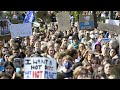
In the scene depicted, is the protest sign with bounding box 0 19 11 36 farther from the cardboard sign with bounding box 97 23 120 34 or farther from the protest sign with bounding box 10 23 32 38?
Result: the cardboard sign with bounding box 97 23 120 34

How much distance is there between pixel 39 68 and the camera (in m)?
5.93

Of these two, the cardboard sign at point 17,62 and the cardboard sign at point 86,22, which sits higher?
the cardboard sign at point 86,22

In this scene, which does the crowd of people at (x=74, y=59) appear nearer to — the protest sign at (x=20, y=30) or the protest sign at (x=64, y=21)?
the protest sign at (x=20, y=30)

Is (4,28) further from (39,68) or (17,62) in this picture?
(39,68)

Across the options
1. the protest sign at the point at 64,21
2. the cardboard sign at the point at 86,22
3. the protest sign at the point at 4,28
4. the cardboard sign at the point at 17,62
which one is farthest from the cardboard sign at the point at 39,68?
the cardboard sign at the point at 86,22

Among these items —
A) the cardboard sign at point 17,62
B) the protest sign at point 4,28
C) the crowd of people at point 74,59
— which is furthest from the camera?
the protest sign at point 4,28

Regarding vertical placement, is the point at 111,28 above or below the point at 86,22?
below

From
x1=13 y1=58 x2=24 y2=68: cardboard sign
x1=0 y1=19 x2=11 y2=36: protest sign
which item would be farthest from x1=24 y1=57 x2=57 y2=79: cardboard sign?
x1=0 y1=19 x2=11 y2=36: protest sign

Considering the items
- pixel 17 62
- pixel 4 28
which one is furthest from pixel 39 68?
pixel 4 28

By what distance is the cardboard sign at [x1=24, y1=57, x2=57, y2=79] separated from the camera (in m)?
5.86

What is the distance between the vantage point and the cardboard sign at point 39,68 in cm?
586
